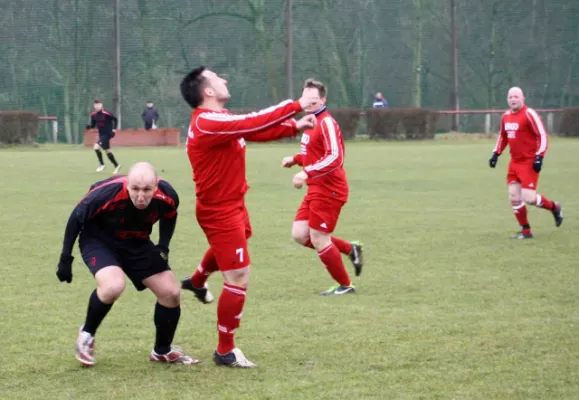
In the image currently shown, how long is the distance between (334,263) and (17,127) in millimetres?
29911

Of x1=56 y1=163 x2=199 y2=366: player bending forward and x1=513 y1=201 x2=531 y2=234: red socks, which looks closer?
x1=56 y1=163 x2=199 y2=366: player bending forward

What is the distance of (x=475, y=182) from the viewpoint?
21281 millimetres

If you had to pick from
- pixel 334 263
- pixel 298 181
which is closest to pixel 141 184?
pixel 298 181

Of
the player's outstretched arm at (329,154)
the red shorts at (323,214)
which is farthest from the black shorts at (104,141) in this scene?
the player's outstretched arm at (329,154)

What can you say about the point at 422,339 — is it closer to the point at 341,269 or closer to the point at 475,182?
the point at 341,269

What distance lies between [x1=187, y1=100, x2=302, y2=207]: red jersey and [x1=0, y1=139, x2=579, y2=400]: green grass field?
3.64 ft

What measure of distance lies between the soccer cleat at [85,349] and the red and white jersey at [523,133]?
7794 millimetres

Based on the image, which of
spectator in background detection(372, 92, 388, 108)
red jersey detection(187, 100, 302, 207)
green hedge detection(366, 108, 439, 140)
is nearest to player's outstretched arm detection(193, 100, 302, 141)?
red jersey detection(187, 100, 302, 207)

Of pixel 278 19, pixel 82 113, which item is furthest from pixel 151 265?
pixel 278 19

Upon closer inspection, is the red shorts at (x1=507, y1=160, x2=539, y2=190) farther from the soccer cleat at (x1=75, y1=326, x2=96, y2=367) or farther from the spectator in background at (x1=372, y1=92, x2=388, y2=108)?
the spectator in background at (x1=372, y1=92, x2=388, y2=108)

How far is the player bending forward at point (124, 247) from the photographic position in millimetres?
6154

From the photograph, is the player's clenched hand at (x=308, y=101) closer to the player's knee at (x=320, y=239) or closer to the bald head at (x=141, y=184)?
the bald head at (x=141, y=184)

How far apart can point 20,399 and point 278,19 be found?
4314cm

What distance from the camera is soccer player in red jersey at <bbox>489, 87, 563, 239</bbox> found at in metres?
12.7
